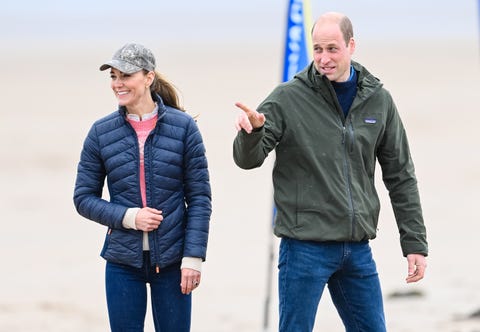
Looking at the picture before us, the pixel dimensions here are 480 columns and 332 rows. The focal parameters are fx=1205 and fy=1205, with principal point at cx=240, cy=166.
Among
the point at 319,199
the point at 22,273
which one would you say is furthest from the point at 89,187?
the point at 22,273

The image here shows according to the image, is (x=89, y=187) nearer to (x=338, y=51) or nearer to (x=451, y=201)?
(x=338, y=51)

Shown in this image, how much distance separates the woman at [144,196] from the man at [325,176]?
1.16 feet

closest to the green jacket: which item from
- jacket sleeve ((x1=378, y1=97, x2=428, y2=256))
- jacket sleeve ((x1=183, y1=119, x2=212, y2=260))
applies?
jacket sleeve ((x1=378, y1=97, x2=428, y2=256))

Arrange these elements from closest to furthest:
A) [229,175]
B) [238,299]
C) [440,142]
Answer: [238,299] < [229,175] < [440,142]

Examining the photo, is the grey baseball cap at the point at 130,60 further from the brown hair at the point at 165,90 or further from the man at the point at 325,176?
the man at the point at 325,176

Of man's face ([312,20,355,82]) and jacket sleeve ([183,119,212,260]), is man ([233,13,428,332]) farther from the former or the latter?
jacket sleeve ([183,119,212,260])

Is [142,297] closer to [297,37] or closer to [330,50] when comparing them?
[330,50]

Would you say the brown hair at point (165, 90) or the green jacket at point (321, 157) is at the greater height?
the brown hair at point (165, 90)

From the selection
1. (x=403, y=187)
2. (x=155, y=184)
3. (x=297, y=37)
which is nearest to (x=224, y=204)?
(x=297, y=37)

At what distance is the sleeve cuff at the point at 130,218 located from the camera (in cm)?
486

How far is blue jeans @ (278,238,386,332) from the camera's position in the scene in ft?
16.3

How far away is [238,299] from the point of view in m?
10.5

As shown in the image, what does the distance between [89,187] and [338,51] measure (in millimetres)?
1171

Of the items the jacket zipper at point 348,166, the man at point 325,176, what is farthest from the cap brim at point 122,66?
the jacket zipper at point 348,166
